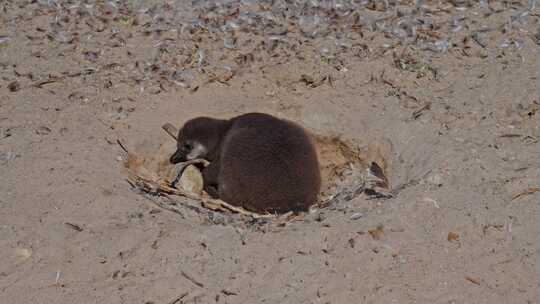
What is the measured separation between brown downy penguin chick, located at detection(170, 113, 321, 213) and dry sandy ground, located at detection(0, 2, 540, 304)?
304 millimetres

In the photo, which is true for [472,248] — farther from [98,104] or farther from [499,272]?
[98,104]

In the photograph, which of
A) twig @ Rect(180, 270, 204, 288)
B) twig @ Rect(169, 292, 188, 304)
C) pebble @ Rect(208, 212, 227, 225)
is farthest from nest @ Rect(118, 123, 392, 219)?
twig @ Rect(169, 292, 188, 304)

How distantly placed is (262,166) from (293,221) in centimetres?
59

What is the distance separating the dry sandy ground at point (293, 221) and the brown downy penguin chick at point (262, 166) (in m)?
0.30

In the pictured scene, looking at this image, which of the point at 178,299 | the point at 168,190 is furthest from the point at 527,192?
the point at 168,190

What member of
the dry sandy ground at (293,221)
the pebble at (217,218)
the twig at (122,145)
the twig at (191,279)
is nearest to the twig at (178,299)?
the dry sandy ground at (293,221)

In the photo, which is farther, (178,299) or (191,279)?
(191,279)

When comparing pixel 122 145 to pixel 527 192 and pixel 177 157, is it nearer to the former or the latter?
pixel 177 157

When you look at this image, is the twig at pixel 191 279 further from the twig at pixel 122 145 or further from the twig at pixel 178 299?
the twig at pixel 122 145

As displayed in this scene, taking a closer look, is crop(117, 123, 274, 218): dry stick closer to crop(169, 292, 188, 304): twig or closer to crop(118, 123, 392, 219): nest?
crop(118, 123, 392, 219): nest

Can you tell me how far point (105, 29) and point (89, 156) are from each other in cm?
201

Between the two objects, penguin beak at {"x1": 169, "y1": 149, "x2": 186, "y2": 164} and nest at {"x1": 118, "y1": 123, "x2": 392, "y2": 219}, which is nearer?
nest at {"x1": 118, "y1": 123, "x2": 392, "y2": 219}

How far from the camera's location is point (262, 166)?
17.4 feet

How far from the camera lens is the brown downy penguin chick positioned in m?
5.27
